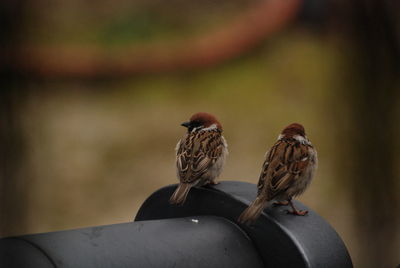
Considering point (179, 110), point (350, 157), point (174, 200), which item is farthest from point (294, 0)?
point (179, 110)

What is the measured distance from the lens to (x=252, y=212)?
520 millimetres

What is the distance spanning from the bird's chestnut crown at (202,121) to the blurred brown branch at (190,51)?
1.02 feet

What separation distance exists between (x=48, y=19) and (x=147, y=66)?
2.08ft

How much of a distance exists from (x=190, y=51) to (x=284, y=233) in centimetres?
43

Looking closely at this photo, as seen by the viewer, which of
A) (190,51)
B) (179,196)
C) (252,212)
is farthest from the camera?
(190,51)

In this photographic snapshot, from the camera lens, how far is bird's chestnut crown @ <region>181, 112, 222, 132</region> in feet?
4.15

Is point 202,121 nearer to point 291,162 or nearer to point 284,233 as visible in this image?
point 291,162

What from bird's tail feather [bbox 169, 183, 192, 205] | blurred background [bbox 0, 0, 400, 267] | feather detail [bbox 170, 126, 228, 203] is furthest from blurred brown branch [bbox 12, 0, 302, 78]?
feather detail [bbox 170, 126, 228, 203]

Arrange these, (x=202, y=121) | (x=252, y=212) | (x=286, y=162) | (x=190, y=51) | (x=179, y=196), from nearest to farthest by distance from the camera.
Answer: (x=252, y=212), (x=179, y=196), (x=190, y=51), (x=286, y=162), (x=202, y=121)

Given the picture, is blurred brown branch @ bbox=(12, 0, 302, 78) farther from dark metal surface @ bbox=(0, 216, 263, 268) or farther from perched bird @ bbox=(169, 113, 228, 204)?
perched bird @ bbox=(169, 113, 228, 204)

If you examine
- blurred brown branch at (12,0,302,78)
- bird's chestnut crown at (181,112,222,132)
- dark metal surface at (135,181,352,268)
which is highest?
blurred brown branch at (12,0,302,78)

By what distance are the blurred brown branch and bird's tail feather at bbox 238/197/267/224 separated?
0.17m

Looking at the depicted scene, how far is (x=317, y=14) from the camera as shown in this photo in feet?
1.26

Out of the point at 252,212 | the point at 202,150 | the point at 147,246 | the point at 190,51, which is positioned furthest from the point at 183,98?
the point at 147,246
